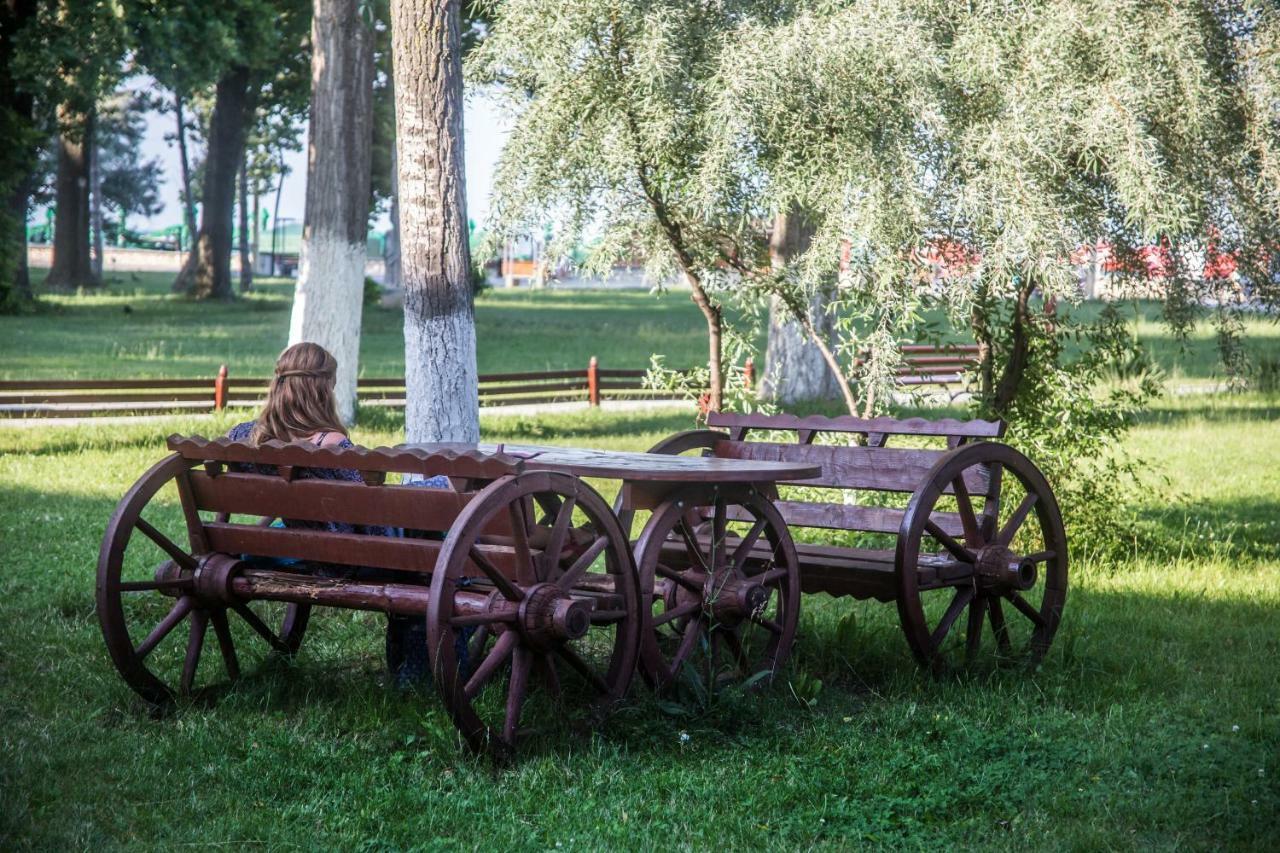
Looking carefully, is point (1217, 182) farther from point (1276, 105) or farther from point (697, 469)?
point (697, 469)

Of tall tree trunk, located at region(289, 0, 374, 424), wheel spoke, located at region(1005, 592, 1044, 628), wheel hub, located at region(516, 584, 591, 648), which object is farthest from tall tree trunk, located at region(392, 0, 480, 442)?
tall tree trunk, located at region(289, 0, 374, 424)

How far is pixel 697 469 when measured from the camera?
5.65 meters

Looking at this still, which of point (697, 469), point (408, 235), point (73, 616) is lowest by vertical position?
point (73, 616)

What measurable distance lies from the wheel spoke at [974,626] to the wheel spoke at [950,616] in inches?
2.0

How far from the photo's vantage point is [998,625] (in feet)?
22.5

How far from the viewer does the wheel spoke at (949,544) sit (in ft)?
21.2

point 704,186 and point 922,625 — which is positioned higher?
point 704,186

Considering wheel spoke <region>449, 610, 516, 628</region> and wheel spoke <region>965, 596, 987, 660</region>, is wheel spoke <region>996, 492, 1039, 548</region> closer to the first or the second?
wheel spoke <region>965, 596, 987, 660</region>

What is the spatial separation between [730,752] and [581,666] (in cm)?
63

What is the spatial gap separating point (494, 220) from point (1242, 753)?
5.61 meters

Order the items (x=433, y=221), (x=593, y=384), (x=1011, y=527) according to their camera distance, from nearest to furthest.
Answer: (x=1011, y=527), (x=433, y=221), (x=593, y=384)

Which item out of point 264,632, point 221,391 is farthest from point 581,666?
point 221,391

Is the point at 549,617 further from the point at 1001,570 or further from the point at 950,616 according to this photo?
the point at 1001,570

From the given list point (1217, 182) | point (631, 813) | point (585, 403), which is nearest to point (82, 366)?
point (585, 403)
